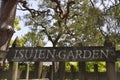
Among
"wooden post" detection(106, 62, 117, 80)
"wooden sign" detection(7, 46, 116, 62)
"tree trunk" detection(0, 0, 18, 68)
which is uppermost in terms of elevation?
"tree trunk" detection(0, 0, 18, 68)

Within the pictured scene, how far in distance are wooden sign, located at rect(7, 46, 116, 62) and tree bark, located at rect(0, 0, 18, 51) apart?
24 cm

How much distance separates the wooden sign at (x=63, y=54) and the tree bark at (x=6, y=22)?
0.24 metres

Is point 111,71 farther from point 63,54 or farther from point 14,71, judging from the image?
point 14,71

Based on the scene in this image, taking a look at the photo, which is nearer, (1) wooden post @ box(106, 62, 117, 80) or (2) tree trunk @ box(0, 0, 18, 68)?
(1) wooden post @ box(106, 62, 117, 80)

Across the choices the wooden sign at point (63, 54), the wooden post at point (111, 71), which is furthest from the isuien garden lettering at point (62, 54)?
the wooden post at point (111, 71)

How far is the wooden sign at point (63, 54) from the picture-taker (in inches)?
191

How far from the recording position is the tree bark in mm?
5145

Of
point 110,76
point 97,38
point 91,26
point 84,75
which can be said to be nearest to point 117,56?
point 110,76

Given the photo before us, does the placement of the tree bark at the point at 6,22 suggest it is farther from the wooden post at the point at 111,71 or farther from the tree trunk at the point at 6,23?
the wooden post at the point at 111,71

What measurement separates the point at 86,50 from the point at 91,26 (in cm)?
229

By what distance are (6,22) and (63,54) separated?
54.7 inches

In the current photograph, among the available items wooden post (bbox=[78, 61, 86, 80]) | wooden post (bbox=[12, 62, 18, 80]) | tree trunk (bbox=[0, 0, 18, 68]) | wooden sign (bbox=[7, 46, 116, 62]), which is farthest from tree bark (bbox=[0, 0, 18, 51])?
wooden post (bbox=[78, 61, 86, 80])

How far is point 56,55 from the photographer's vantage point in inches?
194

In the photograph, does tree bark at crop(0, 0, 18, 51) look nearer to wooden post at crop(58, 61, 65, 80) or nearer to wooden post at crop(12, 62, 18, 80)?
wooden post at crop(12, 62, 18, 80)
